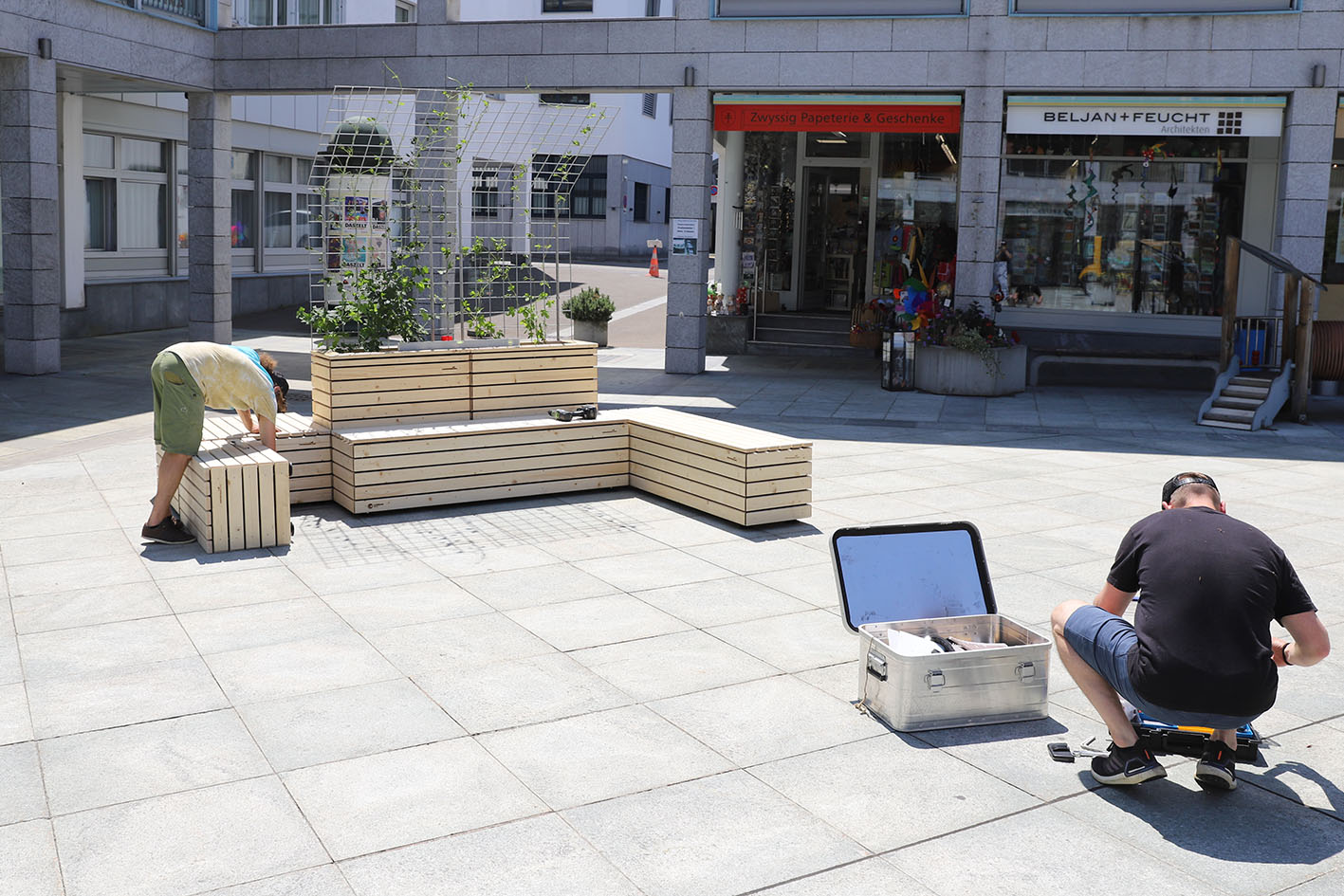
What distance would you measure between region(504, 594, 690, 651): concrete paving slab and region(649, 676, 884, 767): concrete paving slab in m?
0.89

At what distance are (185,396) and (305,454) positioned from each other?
1428 mm

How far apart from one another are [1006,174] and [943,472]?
993 cm

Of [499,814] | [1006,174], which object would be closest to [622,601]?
[499,814]

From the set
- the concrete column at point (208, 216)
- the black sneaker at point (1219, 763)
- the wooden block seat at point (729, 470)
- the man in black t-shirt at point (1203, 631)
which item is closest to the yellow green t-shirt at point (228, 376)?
the wooden block seat at point (729, 470)

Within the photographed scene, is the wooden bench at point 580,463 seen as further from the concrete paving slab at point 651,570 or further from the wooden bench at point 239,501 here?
the concrete paving slab at point 651,570

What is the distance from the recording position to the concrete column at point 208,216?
19.7 m

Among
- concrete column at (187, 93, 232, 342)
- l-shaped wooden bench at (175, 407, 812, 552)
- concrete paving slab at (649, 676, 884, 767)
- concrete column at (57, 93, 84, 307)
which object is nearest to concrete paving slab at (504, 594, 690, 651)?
concrete paving slab at (649, 676, 884, 767)

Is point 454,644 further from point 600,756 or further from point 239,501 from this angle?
point 239,501

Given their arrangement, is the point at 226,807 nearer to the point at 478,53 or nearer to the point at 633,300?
the point at 478,53

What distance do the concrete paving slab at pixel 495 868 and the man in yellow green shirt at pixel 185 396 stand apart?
482 cm

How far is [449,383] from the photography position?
10172 millimetres

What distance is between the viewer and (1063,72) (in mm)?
17000

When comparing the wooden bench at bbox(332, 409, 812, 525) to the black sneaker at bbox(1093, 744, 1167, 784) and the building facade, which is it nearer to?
the black sneaker at bbox(1093, 744, 1167, 784)

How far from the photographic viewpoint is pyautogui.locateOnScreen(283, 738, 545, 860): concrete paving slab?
445cm
